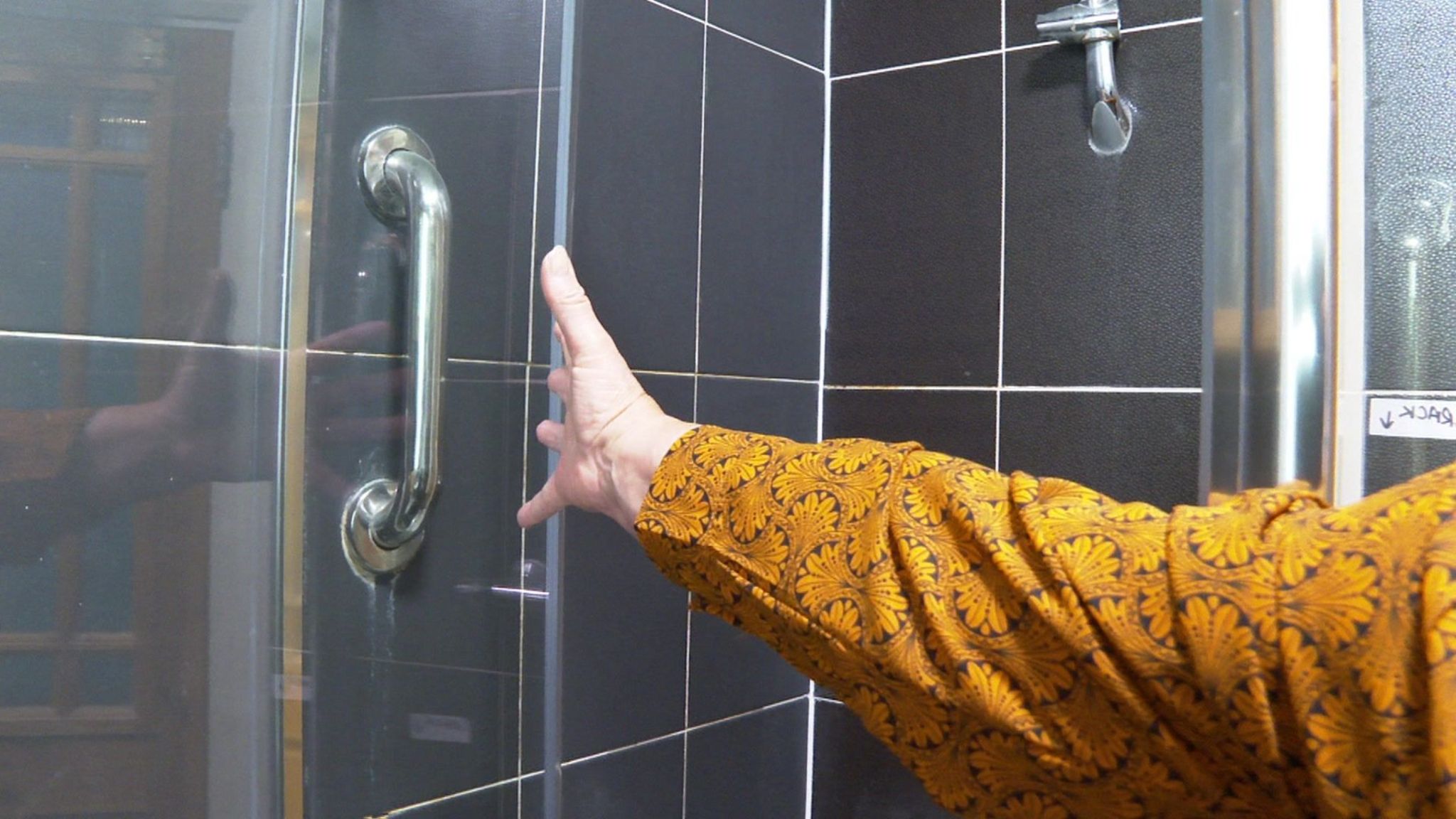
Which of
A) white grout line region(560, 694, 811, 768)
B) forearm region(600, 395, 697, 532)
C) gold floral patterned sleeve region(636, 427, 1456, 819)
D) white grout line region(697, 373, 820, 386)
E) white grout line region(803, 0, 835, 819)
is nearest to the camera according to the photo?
gold floral patterned sleeve region(636, 427, 1456, 819)

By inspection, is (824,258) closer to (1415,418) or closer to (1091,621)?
(1415,418)

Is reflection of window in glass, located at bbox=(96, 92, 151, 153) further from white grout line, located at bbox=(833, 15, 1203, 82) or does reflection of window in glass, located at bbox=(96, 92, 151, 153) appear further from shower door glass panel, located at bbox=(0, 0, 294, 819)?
white grout line, located at bbox=(833, 15, 1203, 82)

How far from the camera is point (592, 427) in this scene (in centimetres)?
78

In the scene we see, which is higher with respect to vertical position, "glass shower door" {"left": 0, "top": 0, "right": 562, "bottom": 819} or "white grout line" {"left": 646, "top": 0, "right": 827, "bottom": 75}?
"white grout line" {"left": 646, "top": 0, "right": 827, "bottom": 75}

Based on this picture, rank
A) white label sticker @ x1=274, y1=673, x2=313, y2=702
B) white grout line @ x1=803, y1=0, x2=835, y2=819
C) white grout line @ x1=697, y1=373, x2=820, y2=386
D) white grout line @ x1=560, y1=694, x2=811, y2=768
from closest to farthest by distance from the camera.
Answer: white label sticker @ x1=274, y1=673, x2=313, y2=702 < white grout line @ x1=560, y1=694, x2=811, y2=768 < white grout line @ x1=697, y1=373, x2=820, y2=386 < white grout line @ x1=803, y1=0, x2=835, y2=819

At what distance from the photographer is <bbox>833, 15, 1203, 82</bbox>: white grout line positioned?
1.29m

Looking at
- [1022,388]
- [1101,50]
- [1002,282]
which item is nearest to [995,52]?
[1101,50]

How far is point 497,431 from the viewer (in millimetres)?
751

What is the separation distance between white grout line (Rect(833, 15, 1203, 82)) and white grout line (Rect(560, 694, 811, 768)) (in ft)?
2.85

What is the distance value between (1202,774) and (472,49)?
0.57 m

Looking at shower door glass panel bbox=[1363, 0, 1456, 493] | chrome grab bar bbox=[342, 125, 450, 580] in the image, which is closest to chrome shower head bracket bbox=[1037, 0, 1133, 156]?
shower door glass panel bbox=[1363, 0, 1456, 493]

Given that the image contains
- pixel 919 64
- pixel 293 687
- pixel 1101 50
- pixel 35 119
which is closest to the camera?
pixel 35 119

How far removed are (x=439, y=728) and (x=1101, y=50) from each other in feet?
3.43

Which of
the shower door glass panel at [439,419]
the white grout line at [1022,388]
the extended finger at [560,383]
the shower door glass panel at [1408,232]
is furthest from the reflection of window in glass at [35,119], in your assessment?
the white grout line at [1022,388]
